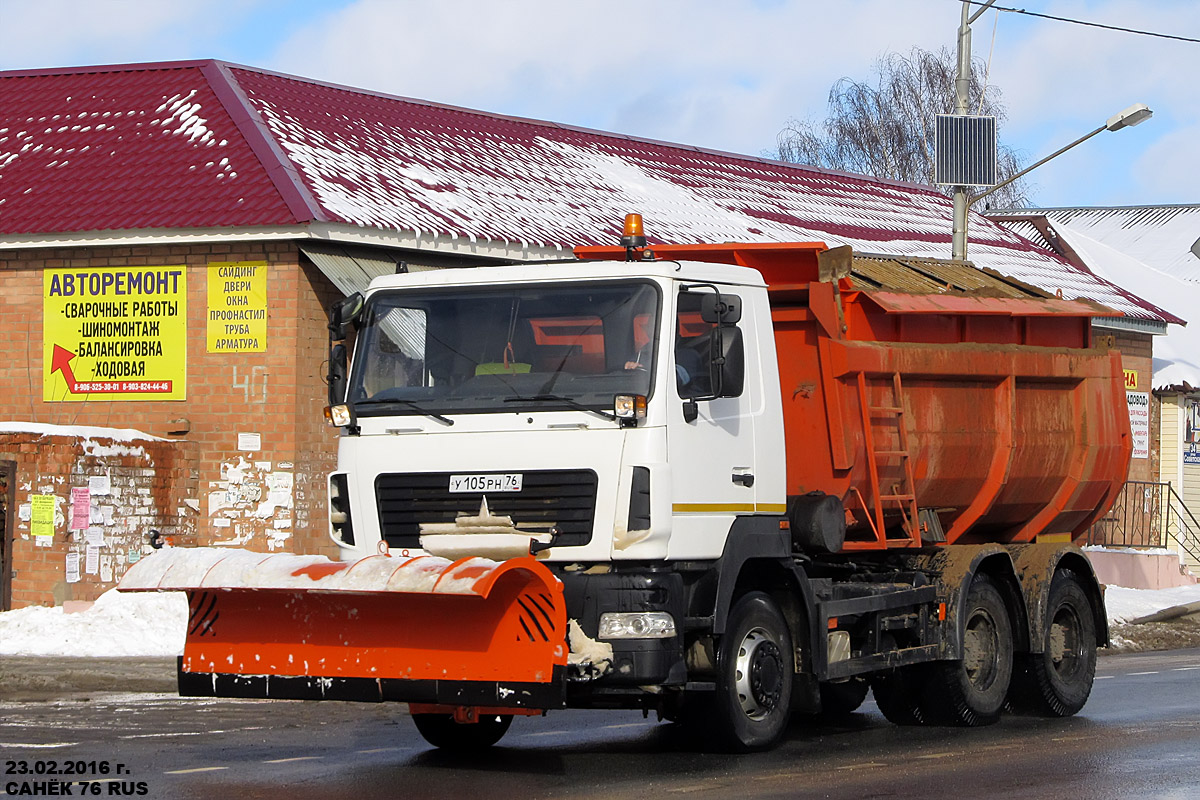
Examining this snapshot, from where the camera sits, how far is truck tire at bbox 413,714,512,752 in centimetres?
1155

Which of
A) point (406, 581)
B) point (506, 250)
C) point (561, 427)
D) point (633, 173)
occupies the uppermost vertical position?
point (633, 173)

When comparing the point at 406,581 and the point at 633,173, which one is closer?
A: the point at 406,581

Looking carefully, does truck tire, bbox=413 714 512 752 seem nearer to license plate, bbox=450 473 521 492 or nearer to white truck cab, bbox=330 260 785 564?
white truck cab, bbox=330 260 785 564

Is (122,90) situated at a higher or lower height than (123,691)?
higher

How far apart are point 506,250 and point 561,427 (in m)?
12.2

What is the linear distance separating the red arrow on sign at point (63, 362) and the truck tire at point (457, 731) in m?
11.4

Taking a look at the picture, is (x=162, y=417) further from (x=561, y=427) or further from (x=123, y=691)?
(x=561, y=427)

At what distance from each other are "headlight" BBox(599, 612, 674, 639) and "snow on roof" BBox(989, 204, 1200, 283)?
34913mm

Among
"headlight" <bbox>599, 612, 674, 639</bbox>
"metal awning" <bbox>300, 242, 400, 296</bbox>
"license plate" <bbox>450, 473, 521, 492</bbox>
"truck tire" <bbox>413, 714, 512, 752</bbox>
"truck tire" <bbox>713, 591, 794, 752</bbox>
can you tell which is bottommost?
"truck tire" <bbox>413, 714, 512, 752</bbox>

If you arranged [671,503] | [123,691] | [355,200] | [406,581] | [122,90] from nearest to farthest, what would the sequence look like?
1. [406,581]
2. [671,503]
3. [123,691]
4. [355,200]
5. [122,90]

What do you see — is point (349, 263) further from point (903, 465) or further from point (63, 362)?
point (903, 465)

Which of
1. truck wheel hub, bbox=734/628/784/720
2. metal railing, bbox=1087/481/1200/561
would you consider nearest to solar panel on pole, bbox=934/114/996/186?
metal railing, bbox=1087/481/1200/561

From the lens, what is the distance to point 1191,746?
1159cm

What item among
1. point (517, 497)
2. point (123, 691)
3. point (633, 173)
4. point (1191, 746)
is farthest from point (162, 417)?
point (1191, 746)
